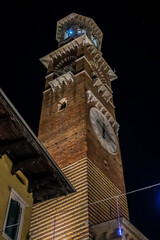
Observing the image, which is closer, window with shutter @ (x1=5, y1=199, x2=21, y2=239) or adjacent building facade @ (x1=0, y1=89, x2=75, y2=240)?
adjacent building facade @ (x1=0, y1=89, x2=75, y2=240)

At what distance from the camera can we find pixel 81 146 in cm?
1532

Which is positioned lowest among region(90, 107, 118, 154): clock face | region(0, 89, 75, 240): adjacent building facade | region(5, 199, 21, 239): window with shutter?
region(5, 199, 21, 239): window with shutter

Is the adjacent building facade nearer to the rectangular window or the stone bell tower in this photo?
the rectangular window

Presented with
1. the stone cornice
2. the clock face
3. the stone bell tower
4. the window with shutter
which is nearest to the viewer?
the window with shutter

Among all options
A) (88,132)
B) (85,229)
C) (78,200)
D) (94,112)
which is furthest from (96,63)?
(85,229)

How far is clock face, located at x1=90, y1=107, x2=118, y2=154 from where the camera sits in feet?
56.6

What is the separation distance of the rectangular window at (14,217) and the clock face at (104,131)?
690 cm

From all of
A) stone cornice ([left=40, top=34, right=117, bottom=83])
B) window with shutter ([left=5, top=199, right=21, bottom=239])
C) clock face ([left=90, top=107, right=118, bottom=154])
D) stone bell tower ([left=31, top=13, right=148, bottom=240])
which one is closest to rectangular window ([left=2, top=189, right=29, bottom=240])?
window with shutter ([left=5, top=199, right=21, bottom=239])

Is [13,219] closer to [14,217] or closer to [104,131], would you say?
[14,217]

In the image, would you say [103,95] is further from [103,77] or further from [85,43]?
[85,43]

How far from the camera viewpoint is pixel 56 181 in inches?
444

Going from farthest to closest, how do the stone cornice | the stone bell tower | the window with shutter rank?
the stone cornice, the stone bell tower, the window with shutter

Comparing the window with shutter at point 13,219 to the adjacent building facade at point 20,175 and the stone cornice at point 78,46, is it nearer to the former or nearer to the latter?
the adjacent building facade at point 20,175

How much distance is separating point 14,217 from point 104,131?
8.79m
